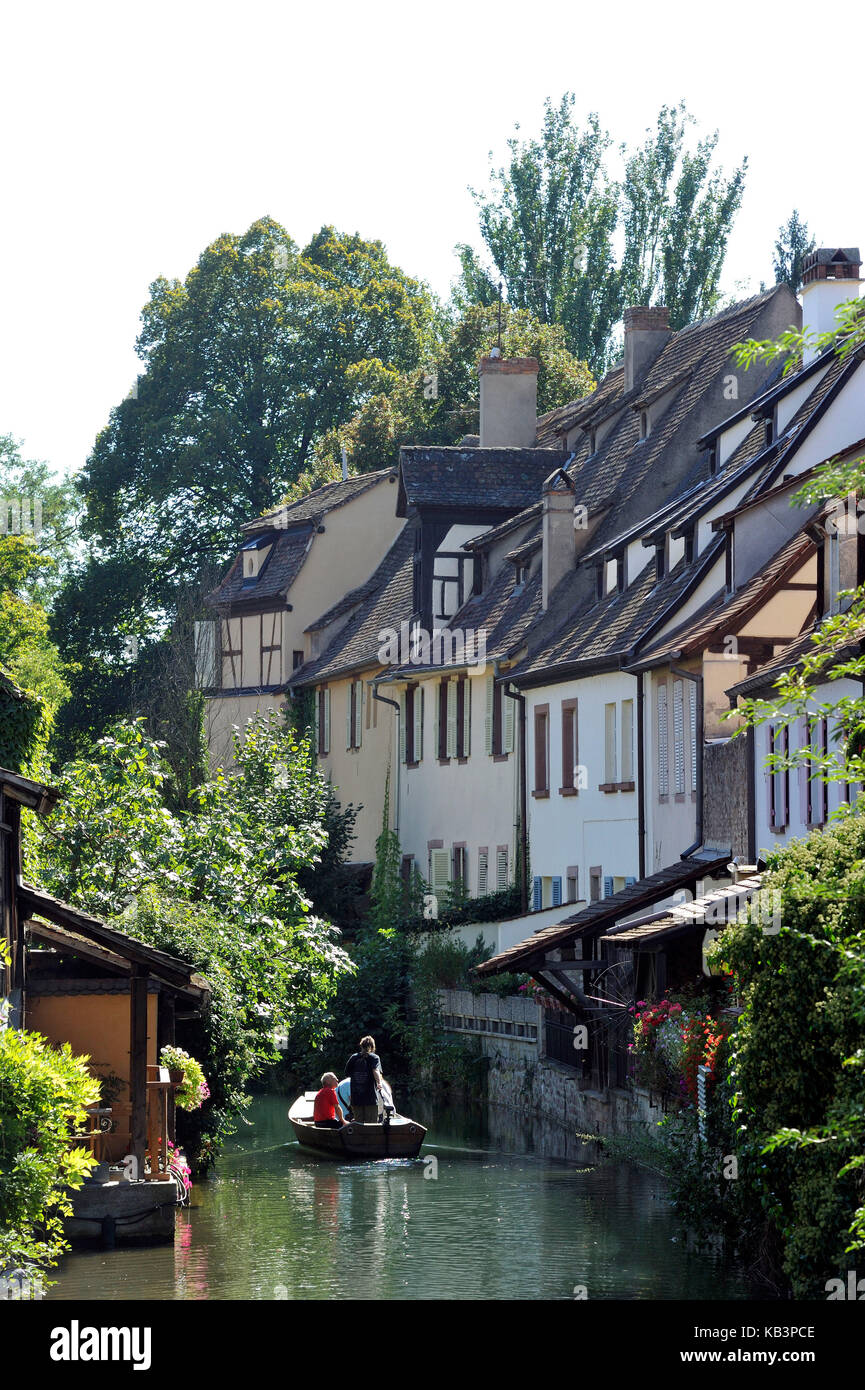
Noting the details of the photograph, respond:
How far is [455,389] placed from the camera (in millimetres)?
54125

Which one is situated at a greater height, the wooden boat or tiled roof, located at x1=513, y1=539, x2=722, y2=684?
tiled roof, located at x1=513, y1=539, x2=722, y2=684

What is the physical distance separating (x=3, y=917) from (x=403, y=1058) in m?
18.9

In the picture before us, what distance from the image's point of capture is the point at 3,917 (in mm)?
20234

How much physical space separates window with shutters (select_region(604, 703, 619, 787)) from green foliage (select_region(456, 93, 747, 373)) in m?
27.5

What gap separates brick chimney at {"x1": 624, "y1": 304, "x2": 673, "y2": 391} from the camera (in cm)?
4078

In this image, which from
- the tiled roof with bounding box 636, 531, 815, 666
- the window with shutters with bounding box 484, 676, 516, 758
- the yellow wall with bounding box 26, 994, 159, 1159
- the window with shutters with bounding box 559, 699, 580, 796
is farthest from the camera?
Answer: the window with shutters with bounding box 484, 676, 516, 758

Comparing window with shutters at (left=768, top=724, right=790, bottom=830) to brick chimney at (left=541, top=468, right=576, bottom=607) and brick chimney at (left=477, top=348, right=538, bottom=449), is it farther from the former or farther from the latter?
brick chimney at (left=477, top=348, right=538, bottom=449)

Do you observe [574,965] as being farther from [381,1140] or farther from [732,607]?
[732,607]

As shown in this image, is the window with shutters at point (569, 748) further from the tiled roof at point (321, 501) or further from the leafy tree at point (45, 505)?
the leafy tree at point (45, 505)

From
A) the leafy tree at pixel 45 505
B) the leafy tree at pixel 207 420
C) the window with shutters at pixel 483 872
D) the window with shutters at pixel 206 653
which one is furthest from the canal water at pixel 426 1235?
the leafy tree at pixel 45 505

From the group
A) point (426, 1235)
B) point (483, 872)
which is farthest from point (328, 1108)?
point (483, 872)

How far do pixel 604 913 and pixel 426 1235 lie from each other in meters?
5.70

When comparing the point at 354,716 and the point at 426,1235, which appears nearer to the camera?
the point at 426,1235

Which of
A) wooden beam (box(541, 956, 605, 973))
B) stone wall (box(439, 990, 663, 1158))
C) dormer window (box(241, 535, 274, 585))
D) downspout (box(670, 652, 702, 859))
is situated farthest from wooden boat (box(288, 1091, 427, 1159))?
dormer window (box(241, 535, 274, 585))
